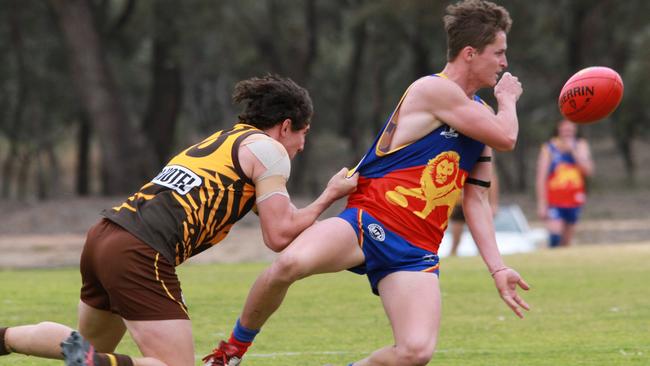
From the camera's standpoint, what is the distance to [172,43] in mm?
35969

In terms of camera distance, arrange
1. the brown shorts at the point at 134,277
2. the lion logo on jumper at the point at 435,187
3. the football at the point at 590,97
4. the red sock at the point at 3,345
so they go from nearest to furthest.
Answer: the brown shorts at the point at 134,277 → the red sock at the point at 3,345 → the lion logo on jumper at the point at 435,187 → the football at the point at 590,97

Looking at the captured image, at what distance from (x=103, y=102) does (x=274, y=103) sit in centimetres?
2505

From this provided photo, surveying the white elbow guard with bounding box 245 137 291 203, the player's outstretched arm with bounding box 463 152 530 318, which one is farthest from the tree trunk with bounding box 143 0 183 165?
the white elbow guard with bounding box 245 137 291 203

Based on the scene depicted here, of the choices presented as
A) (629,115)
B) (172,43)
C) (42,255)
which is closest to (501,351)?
(42,255)

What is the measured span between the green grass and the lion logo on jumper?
74.8 inches

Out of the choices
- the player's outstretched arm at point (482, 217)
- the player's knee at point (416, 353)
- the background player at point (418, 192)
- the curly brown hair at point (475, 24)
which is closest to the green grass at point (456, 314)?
the player's outstretched arm at point (482, 217)

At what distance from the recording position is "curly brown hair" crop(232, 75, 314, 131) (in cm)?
638

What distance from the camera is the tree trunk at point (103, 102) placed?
99.9 ft

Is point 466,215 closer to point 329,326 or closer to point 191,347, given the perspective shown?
point 191,347

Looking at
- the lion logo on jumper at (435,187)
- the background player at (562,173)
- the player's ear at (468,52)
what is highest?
the player's ear at (468,52)

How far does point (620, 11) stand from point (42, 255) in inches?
924

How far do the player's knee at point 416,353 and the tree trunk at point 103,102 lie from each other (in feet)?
83.4

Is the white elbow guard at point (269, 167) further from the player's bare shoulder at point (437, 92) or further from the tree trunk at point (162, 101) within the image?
the tree trunk at point (162, 101)

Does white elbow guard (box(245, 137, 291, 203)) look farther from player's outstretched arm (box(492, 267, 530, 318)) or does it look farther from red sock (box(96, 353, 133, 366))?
player's outstretched arm (box(492, 267, 530, 318))
